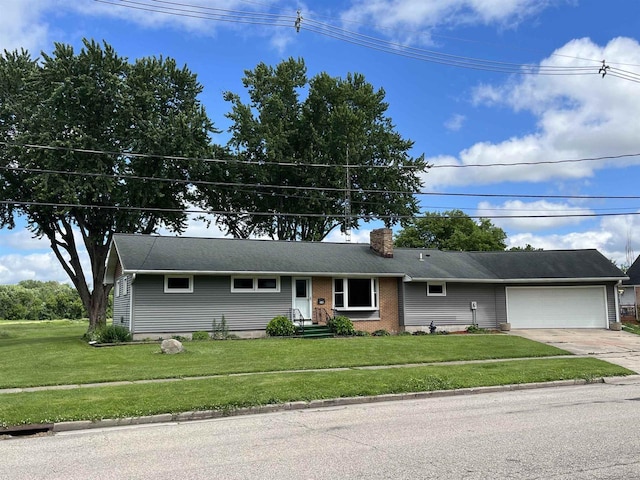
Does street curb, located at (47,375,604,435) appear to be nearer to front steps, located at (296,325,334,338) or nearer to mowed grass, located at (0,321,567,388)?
mowed grass, located at (0,321,567,388)

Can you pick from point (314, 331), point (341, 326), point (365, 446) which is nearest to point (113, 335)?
point (314, 331)

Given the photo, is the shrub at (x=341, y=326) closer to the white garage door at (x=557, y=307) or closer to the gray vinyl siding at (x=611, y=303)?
the white garage door at (x=557, y=307)

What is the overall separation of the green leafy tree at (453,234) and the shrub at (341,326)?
31629 mm

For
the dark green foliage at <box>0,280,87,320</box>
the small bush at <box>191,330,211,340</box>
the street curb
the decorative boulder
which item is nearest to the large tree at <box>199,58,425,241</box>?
the small bush at <box>191,330,211,340</box>

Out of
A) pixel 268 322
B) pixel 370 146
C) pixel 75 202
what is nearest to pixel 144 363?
pixel 268 322

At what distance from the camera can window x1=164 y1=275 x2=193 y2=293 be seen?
2270cm

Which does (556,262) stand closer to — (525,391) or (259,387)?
(525,391)

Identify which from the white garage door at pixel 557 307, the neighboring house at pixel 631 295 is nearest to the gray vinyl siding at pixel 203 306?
the white garage door at pixel 557 307

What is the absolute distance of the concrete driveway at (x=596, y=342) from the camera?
18219 mm

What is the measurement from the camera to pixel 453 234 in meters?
56.7

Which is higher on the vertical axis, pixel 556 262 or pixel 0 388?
pixel 556 262

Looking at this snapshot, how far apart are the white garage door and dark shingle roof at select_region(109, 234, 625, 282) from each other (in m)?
1.01

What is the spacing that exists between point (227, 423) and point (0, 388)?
19.9ft

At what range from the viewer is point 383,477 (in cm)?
565
